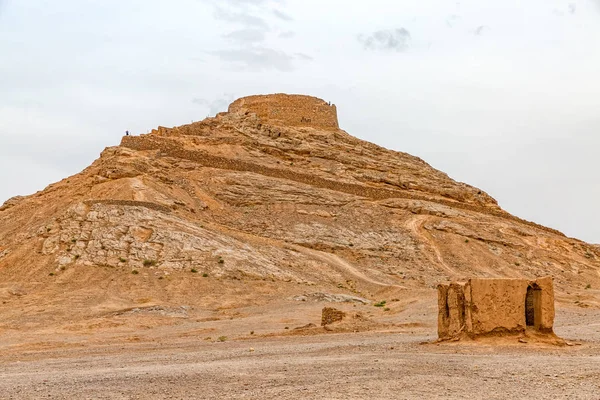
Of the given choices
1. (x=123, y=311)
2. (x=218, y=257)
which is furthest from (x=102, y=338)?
(x=218, y=257)

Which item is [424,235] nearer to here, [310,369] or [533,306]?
[533,306]

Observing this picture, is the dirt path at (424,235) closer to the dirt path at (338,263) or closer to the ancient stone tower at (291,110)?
the dirt path at (338,263)

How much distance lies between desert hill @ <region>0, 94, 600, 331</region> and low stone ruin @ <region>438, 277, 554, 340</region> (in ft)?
36.0

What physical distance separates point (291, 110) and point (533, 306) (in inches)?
1485

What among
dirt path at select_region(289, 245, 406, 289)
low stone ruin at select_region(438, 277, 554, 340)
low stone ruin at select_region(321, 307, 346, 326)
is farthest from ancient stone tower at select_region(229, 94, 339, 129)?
low stone ruin at select_region(438, 277, 554, 340)

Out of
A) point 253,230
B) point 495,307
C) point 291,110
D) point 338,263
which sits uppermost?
point 291,110

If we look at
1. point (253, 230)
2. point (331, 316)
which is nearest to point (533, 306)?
point (331, 316)

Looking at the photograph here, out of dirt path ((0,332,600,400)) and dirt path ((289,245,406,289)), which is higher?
dirt path ((289,245,406,289))

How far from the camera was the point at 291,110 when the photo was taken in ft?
174

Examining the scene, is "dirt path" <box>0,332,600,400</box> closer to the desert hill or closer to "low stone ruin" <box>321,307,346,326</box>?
"low stone ruin" <box>321,307,346,326</box>

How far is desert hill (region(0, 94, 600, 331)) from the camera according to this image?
94.4ft

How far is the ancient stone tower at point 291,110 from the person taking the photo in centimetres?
5275

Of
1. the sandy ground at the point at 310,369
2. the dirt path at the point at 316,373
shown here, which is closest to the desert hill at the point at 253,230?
the sandy ground at the point at 310,369

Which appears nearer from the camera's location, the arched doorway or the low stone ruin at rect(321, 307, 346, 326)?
the arched doorway
